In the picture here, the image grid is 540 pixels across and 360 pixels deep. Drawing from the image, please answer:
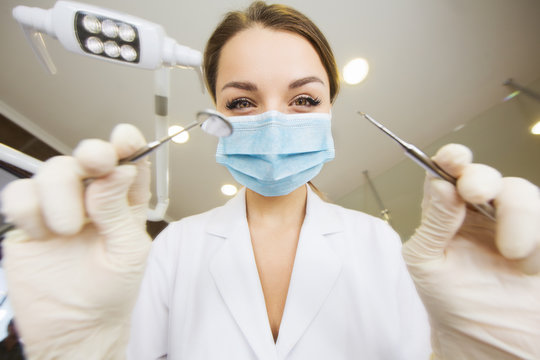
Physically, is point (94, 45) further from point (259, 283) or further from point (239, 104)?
point (259, 283)

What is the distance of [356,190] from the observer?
240 cm

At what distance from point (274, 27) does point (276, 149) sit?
1.46 feet

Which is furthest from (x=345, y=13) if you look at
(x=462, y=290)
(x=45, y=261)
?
(x=45, y=261)

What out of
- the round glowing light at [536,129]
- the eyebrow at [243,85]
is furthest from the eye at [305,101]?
the round glowing light at [536,129]

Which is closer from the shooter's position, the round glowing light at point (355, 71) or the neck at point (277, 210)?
the neck at point (277, 210)

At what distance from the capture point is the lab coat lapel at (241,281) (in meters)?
0.53

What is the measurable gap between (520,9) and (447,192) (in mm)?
1630

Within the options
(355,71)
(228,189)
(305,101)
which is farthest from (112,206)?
(228,189)

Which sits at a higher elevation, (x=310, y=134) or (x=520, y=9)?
(x=520, y=9)

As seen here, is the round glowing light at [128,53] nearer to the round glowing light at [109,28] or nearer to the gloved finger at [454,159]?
the round glowing light at [109,28]

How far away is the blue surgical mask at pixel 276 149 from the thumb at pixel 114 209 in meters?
0.34

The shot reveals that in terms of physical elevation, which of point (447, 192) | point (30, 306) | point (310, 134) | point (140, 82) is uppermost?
point (140, 82)

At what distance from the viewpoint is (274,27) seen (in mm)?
716

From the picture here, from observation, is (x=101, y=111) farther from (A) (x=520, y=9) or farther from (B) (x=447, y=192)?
(A) (x=520, y=9)
